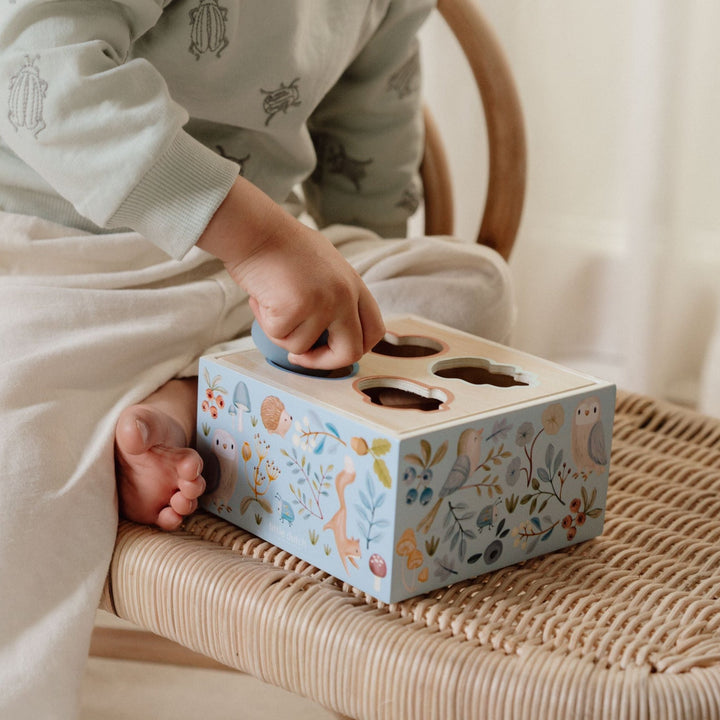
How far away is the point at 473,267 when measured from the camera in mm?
888

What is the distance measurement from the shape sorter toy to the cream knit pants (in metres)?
0.08

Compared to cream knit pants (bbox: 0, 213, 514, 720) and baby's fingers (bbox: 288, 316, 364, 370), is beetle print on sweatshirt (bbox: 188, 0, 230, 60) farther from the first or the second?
baby's fingers (bbox: 288, 316, 364, 370)

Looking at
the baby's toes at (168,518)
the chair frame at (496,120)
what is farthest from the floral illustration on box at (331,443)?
the chair frame at (496,120)

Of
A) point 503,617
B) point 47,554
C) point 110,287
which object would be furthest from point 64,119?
point 503,617

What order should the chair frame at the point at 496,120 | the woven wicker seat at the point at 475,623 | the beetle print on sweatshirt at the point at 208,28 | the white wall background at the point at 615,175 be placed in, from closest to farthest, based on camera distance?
the woven wicker seat at the point at 475,623 < the beetle print on sweatshirt at the point at 208,28 < the chair frame at the point at 496,120 < the white wall background at the point at 615,175

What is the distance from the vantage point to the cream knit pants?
0.63 m

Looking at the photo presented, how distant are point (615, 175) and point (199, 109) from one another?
87 cm

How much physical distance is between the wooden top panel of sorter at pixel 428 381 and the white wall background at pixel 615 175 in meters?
0.82

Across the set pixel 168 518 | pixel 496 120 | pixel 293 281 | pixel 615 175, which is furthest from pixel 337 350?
pixel 615 175

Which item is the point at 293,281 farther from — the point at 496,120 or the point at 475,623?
the point at 496,120

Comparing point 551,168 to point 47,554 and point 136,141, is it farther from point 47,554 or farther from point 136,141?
point 47,554

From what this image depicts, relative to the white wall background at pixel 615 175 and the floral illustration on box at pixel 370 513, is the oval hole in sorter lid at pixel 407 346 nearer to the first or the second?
the floral illustration on box at pixel 370 513

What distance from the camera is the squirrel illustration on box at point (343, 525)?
612 millimetres

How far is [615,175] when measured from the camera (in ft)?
5.12
